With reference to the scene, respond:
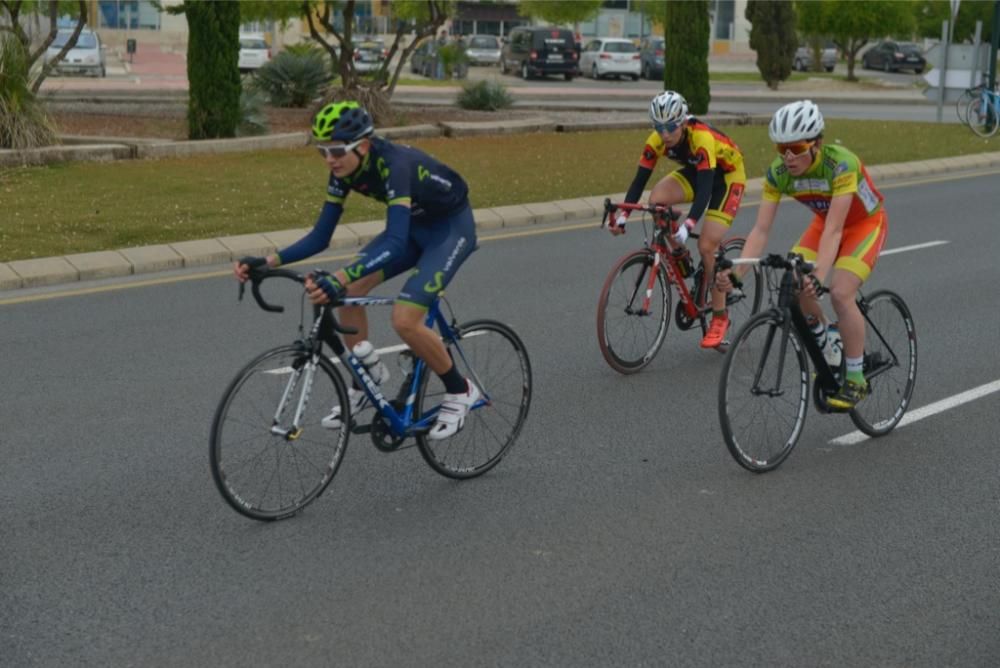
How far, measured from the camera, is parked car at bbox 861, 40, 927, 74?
69.4 meters

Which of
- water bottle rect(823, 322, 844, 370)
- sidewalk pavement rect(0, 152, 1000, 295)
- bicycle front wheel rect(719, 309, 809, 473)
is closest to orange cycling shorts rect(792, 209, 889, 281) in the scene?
water bottle rect(823, 322, 844, 370)

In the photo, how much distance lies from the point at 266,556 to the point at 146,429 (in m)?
2.22

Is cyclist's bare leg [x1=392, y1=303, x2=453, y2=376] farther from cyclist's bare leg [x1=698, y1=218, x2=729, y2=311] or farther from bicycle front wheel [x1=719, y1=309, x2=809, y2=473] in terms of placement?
cyclist's bare leg [x1=698, y1=218, x2=729, y2=311]

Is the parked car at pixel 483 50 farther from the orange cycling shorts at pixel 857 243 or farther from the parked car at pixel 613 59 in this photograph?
the orange cycling shorts at pixel 857 243

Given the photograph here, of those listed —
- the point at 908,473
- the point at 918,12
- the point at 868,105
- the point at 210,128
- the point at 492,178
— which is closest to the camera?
the point at 908,473

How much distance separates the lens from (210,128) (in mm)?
22578

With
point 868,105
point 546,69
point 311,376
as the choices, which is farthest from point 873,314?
point 546,69

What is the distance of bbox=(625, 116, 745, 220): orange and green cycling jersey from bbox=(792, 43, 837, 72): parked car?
58.3m

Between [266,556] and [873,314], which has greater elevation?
[873,314]

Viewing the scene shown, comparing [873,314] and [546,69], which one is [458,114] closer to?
[873,314]

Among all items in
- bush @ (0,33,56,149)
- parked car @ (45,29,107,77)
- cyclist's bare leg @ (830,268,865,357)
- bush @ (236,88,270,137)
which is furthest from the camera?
parked car @ (45,29,107,77)

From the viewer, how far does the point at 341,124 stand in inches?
253

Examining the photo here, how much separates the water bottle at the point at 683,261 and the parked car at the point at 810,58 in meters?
58.5

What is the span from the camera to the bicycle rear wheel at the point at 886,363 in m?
8.00
